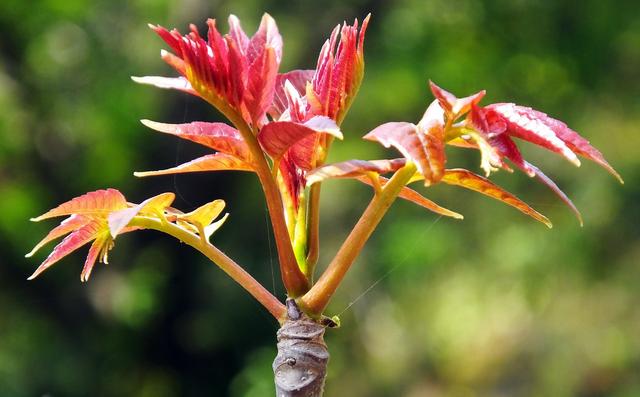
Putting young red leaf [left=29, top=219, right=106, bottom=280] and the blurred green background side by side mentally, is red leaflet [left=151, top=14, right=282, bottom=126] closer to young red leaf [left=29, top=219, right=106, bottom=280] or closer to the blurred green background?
young red leaf [left=29, top=219, right=106, bottom=280]

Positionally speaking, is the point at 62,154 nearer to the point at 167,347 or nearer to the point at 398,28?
the point at 167,347

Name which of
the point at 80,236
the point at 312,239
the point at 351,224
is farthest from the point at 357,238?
the point at 351,224

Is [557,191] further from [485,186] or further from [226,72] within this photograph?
[226,72]

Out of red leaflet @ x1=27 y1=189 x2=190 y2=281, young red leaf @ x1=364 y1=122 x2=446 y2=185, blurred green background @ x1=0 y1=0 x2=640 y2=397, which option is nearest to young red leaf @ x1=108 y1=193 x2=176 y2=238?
red leaflet @ x1=27 y1=189 x2=190 y2=281

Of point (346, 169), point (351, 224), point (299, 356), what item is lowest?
point (351, 224)

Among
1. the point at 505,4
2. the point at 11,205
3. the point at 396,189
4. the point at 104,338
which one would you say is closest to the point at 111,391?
the point at 104,338

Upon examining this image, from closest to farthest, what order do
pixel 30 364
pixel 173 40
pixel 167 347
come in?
pixel 173 40
pixel 30 364
pixel 167 347

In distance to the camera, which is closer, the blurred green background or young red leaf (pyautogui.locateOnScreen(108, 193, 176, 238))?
young red leaf (pyautogui.locateOnScreen(108, 193, 176, 238))
